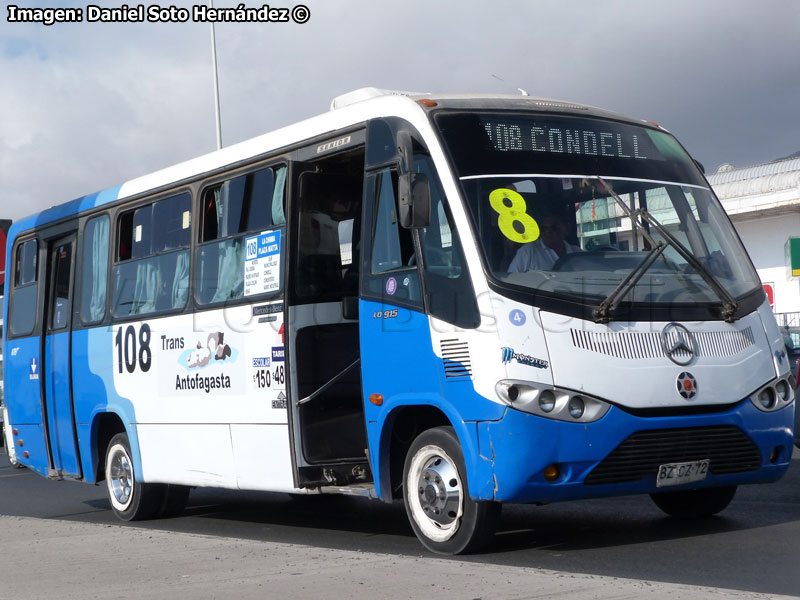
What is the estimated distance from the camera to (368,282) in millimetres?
8859

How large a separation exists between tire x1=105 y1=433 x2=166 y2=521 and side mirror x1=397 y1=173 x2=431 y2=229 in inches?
215

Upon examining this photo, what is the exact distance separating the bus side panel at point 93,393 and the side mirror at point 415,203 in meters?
5.15

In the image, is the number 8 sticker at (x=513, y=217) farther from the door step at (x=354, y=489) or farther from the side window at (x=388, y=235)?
the door step at (x=354, y=489)

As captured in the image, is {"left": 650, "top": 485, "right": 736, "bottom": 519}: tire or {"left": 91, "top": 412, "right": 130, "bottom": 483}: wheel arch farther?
{"left": 91, "top": 412, "right": 130, "bottom": 483}: wheel arch

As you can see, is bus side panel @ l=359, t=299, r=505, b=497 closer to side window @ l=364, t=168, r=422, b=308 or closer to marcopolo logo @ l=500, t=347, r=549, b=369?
side window @ l=364, t=168, r=422, b=308

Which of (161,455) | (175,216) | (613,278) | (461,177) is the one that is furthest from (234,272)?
(613,278)

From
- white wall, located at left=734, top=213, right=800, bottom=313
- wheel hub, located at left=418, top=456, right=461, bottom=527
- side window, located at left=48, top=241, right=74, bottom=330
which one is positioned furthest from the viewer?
white wall, located at left=734, top=213, right=800, bottom=313

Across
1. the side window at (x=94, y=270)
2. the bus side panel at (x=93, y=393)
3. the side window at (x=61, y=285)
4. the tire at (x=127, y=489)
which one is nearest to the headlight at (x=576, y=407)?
the bus side panel at (x=93, y=393)

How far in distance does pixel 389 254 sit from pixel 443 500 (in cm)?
178

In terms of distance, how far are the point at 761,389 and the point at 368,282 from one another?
9.26 ft

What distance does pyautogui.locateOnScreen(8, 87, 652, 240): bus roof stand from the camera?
8.70m

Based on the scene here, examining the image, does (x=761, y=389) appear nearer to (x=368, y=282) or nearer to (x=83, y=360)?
(x=368, y=282)

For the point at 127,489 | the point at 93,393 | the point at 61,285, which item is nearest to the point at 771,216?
the point at 61,285

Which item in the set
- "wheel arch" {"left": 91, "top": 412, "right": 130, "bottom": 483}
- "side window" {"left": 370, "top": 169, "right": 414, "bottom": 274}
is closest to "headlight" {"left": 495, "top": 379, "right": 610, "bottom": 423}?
"side window" {"left": 370, "top": 169, "right": 414, "bottom": 274}
